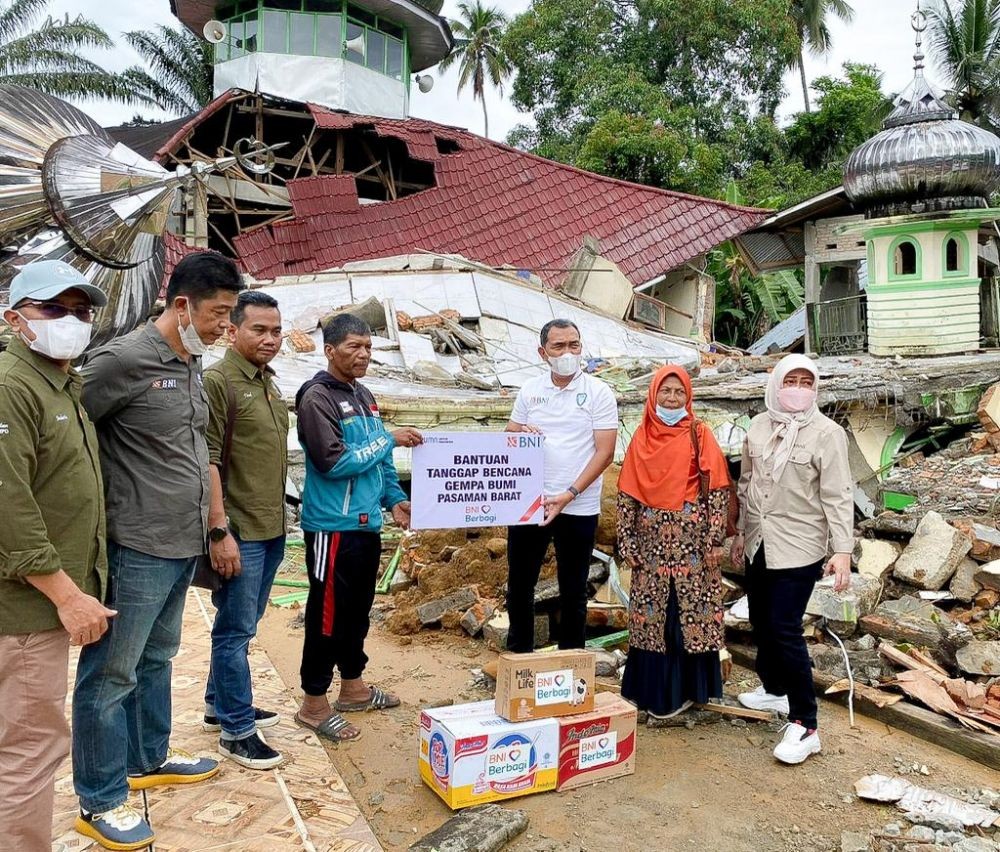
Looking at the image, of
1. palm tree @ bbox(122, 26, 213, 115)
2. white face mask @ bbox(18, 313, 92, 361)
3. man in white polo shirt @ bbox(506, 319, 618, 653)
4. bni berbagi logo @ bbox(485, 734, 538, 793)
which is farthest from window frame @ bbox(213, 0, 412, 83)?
bni berbagi logo @ bbox(485, 734, 538, 793)

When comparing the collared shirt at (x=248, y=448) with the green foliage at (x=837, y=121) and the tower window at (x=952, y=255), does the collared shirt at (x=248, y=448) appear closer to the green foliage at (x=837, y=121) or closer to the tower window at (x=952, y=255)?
the tower window at (x=952, y=255)

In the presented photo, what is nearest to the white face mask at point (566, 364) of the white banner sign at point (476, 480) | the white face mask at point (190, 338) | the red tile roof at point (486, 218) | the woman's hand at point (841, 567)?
the white banner sign at point (476, 480)

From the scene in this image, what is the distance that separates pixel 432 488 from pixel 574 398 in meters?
0.93

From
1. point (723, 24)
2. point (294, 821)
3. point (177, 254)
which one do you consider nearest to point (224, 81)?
point (177, 254)

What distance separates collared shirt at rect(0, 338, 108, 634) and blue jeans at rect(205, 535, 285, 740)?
81cm

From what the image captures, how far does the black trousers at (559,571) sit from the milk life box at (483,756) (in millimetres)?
983

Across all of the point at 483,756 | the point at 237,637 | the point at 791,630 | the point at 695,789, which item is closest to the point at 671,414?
the point at 791,630

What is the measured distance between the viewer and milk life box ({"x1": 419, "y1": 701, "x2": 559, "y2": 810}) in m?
3.21

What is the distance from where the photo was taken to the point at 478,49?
36.9 metres

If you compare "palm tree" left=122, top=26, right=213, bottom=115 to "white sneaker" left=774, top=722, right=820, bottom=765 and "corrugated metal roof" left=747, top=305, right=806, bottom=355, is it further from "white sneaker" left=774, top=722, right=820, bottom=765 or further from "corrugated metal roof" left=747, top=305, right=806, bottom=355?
"white sneaker" left=774, top=722, right=820, bottom=765

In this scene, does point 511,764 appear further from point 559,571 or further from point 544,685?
point 559,571

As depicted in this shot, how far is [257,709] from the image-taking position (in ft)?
13.2

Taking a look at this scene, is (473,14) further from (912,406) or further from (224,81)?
(912,406)

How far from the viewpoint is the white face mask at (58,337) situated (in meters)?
2.42
